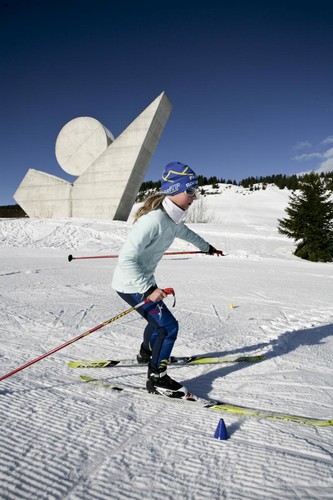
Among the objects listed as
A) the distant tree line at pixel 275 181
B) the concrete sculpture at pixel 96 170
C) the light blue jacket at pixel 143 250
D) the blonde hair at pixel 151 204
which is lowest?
the light blue jacket at pixel 143 250

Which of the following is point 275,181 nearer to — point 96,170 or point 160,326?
point 96,170

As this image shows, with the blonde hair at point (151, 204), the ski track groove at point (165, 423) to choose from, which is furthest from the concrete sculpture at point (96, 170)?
the blonde hair at point (151, 204)

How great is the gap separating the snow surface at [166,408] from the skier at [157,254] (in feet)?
1.10

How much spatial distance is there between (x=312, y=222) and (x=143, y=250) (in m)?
20.1

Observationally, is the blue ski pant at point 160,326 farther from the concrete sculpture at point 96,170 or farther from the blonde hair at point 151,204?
the concrete sculpture at point 96,170

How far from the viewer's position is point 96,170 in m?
23.1

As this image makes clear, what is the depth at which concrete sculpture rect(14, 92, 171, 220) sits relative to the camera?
22.2 meters

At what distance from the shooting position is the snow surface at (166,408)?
5.45 ft

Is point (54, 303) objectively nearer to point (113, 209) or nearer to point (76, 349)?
point (76, 349)

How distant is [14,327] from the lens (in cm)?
418

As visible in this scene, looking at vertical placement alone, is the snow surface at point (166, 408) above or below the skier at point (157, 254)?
below

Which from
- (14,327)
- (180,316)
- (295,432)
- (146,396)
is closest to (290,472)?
(295,432)

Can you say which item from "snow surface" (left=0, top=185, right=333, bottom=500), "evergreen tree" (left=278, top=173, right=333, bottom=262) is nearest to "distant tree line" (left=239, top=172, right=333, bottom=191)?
"evergreen tree" (left=278, top=173, right=333, bottom=262)

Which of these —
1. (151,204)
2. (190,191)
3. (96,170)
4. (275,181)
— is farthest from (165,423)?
(275,181)
